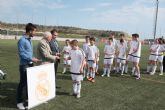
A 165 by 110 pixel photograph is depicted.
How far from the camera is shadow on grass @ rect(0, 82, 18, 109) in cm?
1052

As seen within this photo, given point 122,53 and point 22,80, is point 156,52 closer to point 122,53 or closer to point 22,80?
point 122,53

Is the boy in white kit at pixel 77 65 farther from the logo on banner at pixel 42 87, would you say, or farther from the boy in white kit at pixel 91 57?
the boy in white kit at pixel 91 57

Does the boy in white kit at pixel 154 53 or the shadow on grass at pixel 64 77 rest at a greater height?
the boy in white kit at pixel 154 53

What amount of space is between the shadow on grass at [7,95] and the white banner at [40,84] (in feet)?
2.66

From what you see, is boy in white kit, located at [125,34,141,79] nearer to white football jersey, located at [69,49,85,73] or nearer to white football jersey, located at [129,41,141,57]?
white football jersey, located at [129,41,141,57]

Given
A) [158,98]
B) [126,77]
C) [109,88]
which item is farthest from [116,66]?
[158,98]

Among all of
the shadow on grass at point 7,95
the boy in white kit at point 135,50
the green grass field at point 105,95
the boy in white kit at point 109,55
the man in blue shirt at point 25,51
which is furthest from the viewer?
the boy in white kit at point 109,55

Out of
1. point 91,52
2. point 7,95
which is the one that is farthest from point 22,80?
point 91,52

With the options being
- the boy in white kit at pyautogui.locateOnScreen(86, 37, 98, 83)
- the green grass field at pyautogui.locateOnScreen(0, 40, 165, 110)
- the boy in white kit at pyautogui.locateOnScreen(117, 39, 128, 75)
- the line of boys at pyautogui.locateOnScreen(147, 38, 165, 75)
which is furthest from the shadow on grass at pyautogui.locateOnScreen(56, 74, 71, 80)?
the line of boys at pyautogui.locateOnScreen(147, 38, 165, 75)

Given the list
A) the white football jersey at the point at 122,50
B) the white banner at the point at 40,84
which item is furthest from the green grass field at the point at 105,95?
the white football jersey at the point at 122,50

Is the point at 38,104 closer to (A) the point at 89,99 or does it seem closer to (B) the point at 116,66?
(A) the point at 89,99

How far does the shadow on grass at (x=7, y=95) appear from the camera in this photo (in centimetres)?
1052

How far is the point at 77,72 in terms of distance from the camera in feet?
39.8

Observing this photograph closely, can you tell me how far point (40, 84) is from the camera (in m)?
10.2
